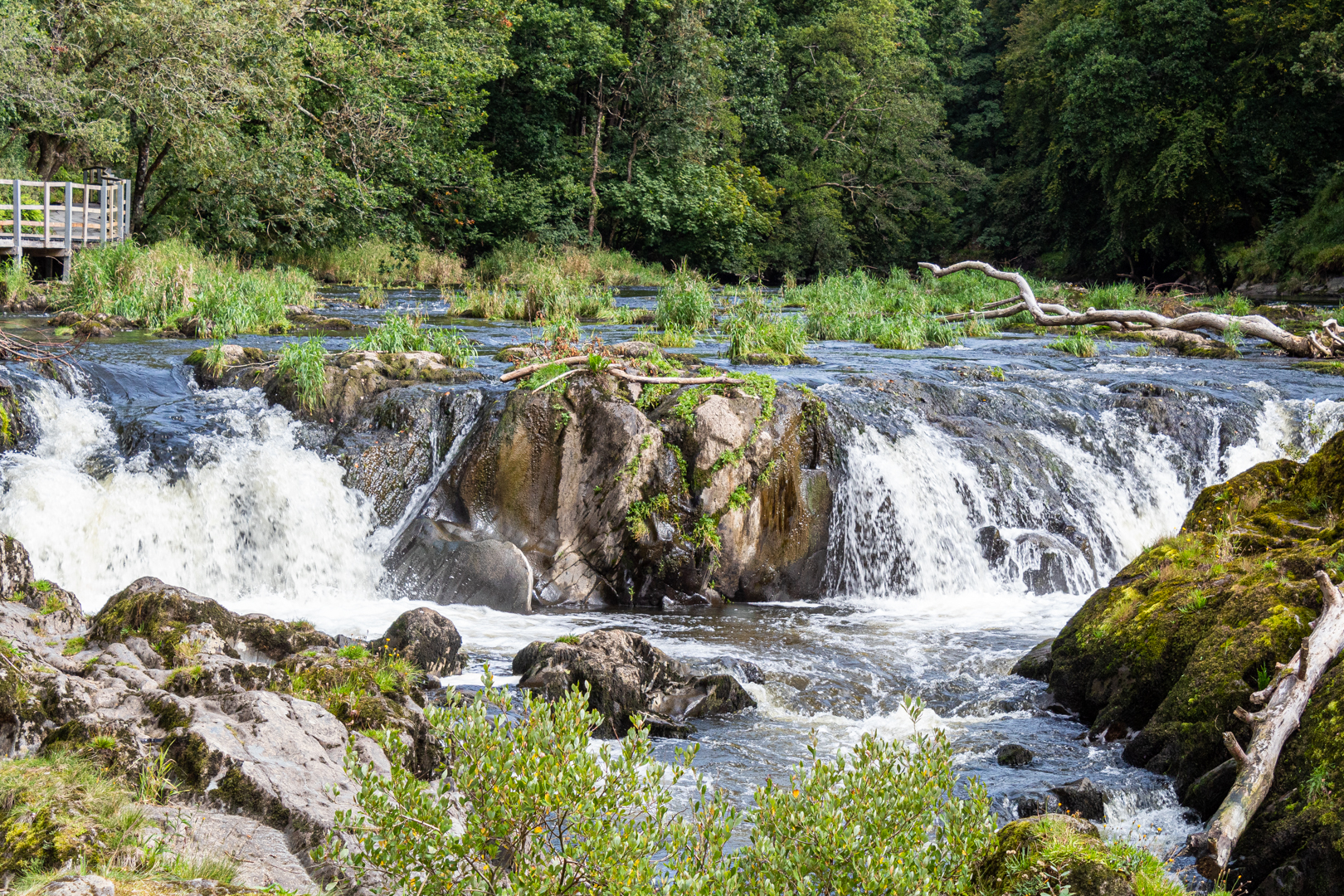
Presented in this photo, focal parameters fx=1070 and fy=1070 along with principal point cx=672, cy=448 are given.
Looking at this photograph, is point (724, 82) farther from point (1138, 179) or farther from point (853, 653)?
point (853, 653)

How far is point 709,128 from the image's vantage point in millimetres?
35188

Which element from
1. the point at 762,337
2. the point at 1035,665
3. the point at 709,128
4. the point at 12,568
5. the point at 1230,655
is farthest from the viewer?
the point at 709,128

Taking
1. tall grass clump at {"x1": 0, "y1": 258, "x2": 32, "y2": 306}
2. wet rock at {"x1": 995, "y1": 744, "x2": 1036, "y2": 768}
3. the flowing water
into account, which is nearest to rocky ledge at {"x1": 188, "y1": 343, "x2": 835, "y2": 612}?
the flowing water

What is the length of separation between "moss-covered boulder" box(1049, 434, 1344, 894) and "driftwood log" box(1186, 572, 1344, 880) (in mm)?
70

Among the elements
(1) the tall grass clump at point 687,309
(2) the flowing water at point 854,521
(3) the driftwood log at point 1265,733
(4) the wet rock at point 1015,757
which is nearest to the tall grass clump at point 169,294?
(2) the flowing water at point 854,521

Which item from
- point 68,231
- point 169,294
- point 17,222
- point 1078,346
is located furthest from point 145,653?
point 68,231

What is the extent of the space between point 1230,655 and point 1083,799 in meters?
1.16

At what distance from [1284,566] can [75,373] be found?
A: 35.9 ft

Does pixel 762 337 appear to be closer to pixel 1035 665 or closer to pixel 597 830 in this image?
pixel 1035 665

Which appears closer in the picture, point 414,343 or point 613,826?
point 613,826

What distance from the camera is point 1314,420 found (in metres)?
12.2

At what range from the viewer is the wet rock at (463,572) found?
374 inches

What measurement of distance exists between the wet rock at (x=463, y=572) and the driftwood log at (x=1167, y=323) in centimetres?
1225

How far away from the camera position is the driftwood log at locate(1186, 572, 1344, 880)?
4500mm
